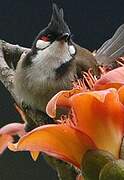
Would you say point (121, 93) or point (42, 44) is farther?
point (42, 44)

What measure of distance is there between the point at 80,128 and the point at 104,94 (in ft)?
0.14

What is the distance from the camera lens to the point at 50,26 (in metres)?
1.28


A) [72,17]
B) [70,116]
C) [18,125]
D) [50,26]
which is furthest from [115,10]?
[70,116]

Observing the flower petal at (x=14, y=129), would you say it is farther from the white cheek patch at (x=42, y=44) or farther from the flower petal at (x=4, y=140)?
the white cheek patch at (x=42, y=44)

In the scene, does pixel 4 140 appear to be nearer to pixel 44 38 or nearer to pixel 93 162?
pixel 93 162

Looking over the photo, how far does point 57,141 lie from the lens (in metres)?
0.47

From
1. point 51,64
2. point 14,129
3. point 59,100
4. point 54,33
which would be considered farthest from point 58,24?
point 59,100

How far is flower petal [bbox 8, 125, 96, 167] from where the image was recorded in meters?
0.47

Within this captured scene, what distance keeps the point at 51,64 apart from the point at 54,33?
121 mm

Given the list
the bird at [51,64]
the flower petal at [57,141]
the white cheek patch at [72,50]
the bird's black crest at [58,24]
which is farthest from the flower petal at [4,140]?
the white cheek patch at [72,50]

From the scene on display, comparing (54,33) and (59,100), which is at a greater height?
(59,100)

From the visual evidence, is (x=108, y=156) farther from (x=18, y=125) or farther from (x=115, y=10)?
(x=115, y=10)

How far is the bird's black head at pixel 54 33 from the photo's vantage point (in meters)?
1.23

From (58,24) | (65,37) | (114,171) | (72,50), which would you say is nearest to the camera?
(114,171)
